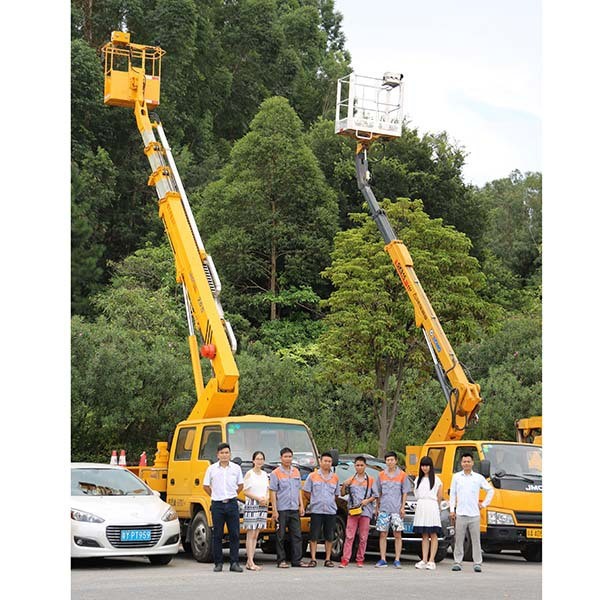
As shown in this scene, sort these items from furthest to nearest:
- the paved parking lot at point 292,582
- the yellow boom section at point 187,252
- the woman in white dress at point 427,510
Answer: the yellow boom section at point 187,252 → the woman in white dress at point 427,510 → the paved parking lot at point 292,582

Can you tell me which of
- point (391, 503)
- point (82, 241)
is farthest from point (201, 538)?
point (82, 241)

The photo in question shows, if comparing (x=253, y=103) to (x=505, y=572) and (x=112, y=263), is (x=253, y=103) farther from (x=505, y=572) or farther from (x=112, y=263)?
(x=505, y=572)

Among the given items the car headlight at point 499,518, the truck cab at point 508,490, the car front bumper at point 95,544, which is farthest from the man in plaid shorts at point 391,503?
the car front bumper at point 95,544

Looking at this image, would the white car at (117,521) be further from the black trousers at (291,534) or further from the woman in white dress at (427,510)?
the woman in white dress at (427,510)

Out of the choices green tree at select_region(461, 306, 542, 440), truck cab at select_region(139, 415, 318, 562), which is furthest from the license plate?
green tree at select_region(461, 306, 542, 440)

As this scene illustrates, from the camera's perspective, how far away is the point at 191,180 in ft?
155

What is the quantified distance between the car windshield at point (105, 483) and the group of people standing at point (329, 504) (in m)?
1.55

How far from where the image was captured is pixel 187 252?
18203 millimetres

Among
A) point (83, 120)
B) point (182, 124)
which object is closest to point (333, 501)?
point (83, 120)

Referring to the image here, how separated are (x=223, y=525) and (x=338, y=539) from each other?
2.63 metres

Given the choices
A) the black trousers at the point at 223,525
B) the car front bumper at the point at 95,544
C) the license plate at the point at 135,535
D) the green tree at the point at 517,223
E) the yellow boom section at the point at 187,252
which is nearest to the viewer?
the car front bumper at the point at 95,544

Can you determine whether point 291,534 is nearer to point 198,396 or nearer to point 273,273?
point 198,396

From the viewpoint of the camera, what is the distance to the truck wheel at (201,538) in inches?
597
